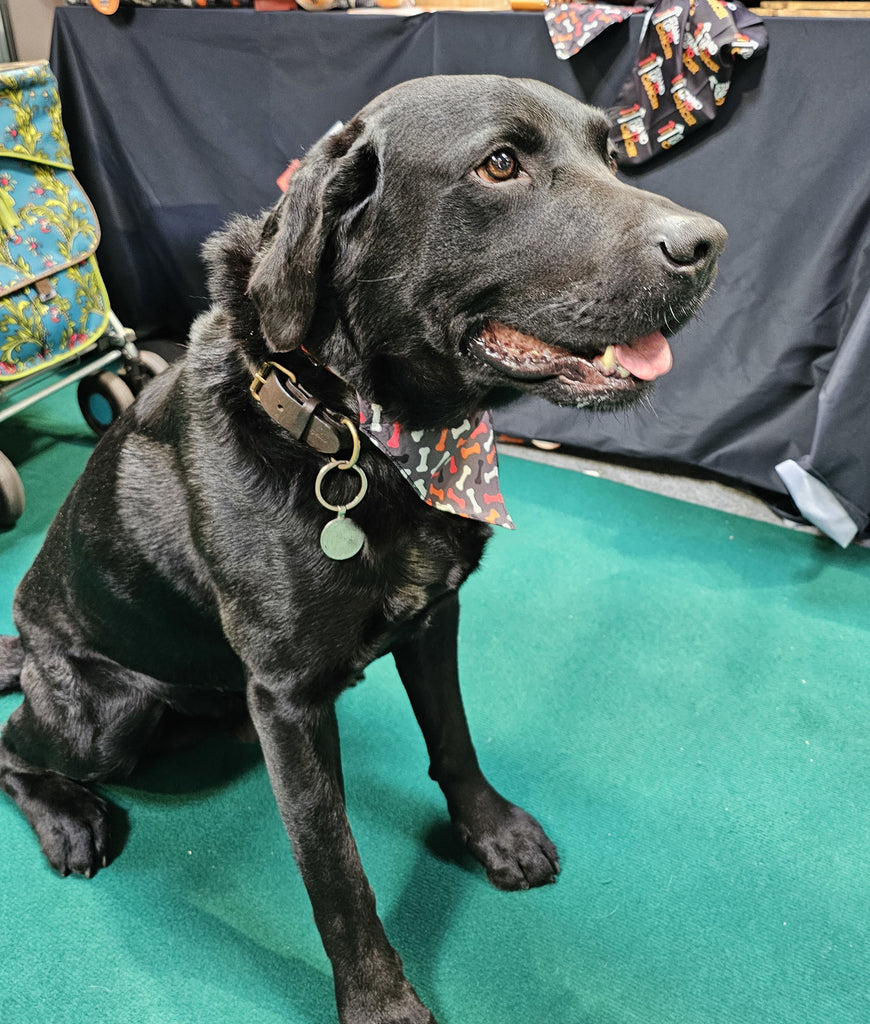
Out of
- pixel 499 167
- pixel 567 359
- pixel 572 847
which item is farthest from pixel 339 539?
pixel 572 847

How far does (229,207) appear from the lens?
298 centimetres

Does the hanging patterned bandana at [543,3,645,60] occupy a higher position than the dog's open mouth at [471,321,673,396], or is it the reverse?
the hanging patterned bandana at [543,3,645,60]

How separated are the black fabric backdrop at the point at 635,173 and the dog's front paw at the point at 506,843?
1.08m

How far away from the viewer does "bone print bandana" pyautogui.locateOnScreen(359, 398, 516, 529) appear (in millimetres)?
1028

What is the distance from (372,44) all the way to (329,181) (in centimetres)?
190

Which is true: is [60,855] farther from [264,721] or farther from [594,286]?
[594,286]

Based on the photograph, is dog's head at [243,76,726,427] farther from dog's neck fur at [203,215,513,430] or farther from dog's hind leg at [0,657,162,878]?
dog's hind leg at [0,657,162,878]

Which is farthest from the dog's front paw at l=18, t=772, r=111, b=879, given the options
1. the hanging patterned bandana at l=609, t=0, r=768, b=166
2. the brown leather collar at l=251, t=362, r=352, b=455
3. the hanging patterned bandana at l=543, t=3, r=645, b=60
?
the hanging patterned bandana at l=543, t=3, r=645, b=60

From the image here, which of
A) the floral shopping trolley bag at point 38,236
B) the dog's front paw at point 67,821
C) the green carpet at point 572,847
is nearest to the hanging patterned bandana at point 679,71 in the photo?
the green carpet at point 572,847

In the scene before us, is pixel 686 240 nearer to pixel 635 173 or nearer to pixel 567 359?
pixel 567 359

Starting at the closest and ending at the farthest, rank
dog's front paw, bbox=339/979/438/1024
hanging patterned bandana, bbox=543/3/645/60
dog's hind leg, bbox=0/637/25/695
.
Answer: dog's front paw, bbox=339/979/438/1024 < dog's hind leg, bbox=0/637/25/695 < hanging patterned bandana, bbox=543/3/645/60

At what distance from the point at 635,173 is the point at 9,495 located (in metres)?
1.92

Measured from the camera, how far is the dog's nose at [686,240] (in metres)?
0.89

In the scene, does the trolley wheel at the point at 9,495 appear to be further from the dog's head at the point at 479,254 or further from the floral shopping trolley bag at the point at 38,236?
the dog's head at the point at 479,254
